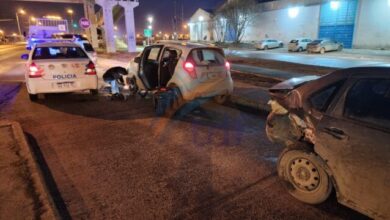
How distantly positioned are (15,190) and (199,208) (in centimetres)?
232

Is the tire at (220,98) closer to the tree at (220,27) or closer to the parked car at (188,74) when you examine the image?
the parked car at (188,74)

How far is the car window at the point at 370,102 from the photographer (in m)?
2.67

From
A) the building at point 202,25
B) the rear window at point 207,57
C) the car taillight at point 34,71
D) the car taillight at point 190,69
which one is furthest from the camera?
the building at point 202,25

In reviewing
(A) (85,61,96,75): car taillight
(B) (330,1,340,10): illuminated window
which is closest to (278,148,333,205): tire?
(A) (85,61,96,75): car taillight

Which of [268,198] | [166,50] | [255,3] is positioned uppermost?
[255,3]

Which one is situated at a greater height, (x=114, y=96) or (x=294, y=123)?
(x=294, y=123)

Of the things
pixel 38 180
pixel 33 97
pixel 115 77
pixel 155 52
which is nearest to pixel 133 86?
pixel 115 77

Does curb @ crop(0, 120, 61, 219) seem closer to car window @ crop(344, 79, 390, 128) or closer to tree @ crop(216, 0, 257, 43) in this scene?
car window @ crop(344, 79, 390, 128)

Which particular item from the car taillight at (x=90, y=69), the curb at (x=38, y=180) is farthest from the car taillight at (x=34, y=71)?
the curb at (x=38, y=180)

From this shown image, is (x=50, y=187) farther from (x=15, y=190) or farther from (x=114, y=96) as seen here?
(x=114, y=96)

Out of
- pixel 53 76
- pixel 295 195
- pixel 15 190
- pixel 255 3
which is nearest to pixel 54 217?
pixel 15 190

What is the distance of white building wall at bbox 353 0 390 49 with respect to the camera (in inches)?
1173

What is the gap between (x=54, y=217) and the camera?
2.91 meters

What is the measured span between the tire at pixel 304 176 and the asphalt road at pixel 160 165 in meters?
0.12
